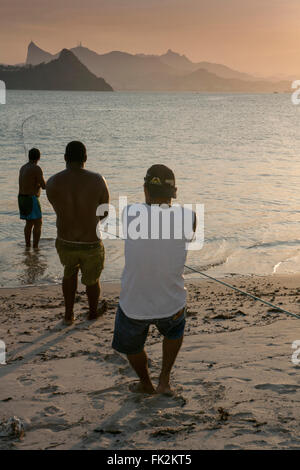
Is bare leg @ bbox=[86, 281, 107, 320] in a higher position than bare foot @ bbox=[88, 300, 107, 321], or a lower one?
higher

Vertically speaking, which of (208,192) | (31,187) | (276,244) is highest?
(31,187)

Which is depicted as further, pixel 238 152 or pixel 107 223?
pixel 238 152

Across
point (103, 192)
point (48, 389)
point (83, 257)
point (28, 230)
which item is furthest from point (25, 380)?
point (28, 230)

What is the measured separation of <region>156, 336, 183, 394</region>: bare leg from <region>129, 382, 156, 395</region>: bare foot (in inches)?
1.9

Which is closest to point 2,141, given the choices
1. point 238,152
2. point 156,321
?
point 238,152

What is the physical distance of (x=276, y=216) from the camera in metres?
13.1

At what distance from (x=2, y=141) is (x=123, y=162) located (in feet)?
35.3

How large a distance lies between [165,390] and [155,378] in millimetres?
312

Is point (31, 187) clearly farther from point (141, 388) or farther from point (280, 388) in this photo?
point (280, 388)

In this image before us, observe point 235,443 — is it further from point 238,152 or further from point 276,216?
point 238,152

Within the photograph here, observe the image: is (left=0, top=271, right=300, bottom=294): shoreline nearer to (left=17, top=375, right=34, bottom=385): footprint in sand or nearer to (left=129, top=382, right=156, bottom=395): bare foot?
(left=17, top=375, right=34, bottom=385): footprint in sand

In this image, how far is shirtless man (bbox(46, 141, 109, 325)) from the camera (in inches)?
203

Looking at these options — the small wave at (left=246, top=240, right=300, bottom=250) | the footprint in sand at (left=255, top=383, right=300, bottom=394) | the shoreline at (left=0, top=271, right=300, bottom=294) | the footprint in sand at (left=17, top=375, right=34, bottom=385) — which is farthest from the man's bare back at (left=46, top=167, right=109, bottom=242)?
the small wave at (left=246, top=240, right=300, bottom=250)

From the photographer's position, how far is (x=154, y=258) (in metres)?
3.40
